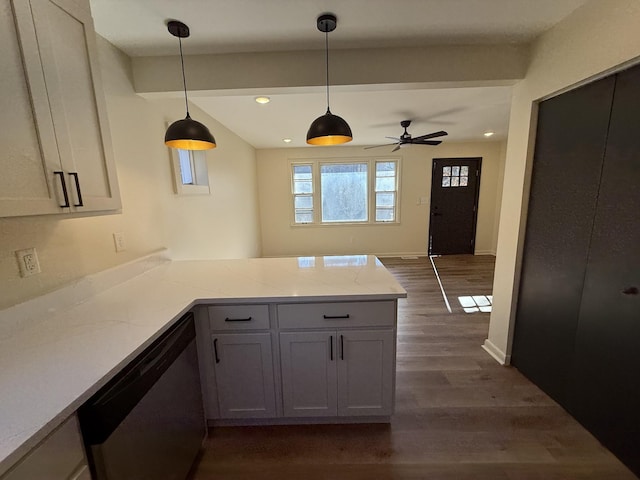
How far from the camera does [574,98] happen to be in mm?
1595

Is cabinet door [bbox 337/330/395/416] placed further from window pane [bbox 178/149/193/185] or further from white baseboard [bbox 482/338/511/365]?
window pane [bbox 178/149/193/185]

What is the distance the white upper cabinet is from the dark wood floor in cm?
154

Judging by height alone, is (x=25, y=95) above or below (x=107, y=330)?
above

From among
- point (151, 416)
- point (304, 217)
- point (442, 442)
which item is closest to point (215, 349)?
point (151, 416)

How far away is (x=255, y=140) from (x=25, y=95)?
414 centimetres

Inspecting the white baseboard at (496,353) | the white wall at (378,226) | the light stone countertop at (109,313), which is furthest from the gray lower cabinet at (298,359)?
the white wall at (378,226)

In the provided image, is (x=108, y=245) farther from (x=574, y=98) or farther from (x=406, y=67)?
(x=574, y=98)

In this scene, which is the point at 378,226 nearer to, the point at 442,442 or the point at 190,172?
the point at 190,172

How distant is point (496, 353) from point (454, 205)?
407cm

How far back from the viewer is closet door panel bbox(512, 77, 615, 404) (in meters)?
1.51

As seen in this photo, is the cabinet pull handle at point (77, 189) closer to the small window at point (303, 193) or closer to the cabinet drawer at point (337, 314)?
the cabinet drawer at point (337, 314)

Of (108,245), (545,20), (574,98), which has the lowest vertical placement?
(108,245)

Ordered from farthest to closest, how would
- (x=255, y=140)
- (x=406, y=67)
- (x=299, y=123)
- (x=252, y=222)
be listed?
1. (x=252, y=222)
2. (x=255, y=140)
3. (x=299, y=123)
4. (x=406, y=67)

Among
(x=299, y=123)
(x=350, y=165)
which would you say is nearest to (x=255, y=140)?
(x=299, y=123)
